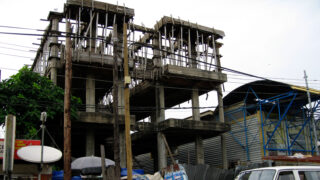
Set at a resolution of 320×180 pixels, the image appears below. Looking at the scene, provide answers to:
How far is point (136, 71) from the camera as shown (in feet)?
120

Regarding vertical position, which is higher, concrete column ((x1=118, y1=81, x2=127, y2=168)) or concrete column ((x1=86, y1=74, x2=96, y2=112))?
concrete column ((x1=86, y1=74, x2=96, y2=112))

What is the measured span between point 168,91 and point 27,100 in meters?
18.8

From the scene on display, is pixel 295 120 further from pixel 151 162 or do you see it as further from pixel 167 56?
pixel 151 162

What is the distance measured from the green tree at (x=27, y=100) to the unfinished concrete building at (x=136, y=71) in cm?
350

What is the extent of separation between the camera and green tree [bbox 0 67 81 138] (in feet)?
84.9

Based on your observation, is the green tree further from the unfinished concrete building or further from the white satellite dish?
the white satellite dish

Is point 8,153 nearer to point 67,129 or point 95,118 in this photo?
point 67,129

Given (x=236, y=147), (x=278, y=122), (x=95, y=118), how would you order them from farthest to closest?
(x=236, y=147) < (x=278, y=122) < (x=95, y=118)

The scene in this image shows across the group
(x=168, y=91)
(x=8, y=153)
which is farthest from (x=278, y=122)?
(x=8, y=153)

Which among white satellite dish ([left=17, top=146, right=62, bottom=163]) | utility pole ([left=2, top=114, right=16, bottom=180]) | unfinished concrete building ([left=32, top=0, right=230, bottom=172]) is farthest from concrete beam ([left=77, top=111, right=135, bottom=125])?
utility pole ([left=2, top=114, right=16, bottom=180])

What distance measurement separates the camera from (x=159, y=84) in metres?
38.1

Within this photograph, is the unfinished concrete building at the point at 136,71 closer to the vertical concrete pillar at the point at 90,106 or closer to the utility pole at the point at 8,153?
the vertical concrete pillar at the point at 90,106

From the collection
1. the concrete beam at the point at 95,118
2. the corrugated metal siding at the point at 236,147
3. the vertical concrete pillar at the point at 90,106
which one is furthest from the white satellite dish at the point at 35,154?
the corrugated metal siding at the point at 236,147

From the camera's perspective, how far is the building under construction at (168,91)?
112 ft
